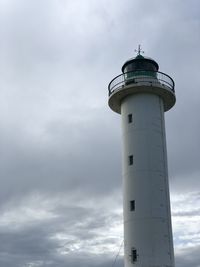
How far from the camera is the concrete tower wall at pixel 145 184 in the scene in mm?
29719

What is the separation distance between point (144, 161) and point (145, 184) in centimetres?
164

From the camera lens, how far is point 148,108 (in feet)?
109

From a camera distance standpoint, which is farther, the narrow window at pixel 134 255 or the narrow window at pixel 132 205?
the narrow window at pixel 132 205

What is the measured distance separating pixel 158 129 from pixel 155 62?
5.39m

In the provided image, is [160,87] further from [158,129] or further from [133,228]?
[133,228]

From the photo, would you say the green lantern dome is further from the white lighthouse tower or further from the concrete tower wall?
the concrete tower wall

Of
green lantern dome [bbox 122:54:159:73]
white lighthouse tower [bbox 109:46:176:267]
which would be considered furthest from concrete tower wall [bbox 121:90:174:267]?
green lantern dome [bbox 122:54:159:73]

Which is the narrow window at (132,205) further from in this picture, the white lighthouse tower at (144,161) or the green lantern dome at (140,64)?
the green lantern dome at (140,64)

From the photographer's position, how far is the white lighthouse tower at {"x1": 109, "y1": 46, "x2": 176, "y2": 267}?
29.8m

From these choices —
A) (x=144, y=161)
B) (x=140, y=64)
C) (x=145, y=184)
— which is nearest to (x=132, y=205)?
(x=145, y=184)

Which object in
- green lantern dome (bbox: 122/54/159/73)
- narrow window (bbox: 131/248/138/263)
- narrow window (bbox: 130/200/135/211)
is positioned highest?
green lantern dome (bbox: 122/54/159/73)

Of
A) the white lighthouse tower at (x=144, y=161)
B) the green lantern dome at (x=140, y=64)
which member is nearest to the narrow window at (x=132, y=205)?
the white lighthouse tower at (x=144, y=161)

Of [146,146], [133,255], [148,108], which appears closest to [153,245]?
[133,255]

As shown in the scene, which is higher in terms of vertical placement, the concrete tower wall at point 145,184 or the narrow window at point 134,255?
the concrete tower wall at point 145,184
